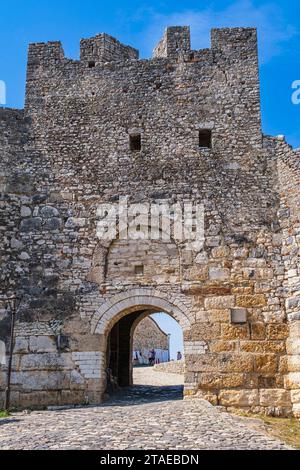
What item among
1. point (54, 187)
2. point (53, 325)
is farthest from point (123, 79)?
point (53, 325)

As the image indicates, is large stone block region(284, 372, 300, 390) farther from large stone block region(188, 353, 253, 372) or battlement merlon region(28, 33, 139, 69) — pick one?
Answer: battlement merlon region(28, 33, 139, 69)

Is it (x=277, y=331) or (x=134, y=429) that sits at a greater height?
(x=277, y=331)

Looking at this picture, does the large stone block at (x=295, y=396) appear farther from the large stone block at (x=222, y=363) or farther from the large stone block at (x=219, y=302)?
the large stone block at (x=219, y=302)

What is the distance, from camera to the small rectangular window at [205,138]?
37.9 feet

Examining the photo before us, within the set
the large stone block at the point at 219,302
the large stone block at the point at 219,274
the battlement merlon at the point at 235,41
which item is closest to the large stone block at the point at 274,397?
the large stone block at the point at 219,302

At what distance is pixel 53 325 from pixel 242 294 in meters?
3.92

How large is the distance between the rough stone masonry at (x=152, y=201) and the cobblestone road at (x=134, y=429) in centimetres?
109

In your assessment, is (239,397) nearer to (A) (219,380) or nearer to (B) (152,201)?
(A) (219,380)

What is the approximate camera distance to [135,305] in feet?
33.7

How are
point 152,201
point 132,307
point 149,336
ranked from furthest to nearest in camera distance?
point 149,336
point 152,201
point 132,307

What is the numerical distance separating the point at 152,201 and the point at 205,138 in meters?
2.06

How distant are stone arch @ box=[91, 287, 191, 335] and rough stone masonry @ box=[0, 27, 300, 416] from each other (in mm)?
26

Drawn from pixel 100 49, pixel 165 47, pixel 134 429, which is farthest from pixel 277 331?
pixel 100 49

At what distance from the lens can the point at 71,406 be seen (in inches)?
380
